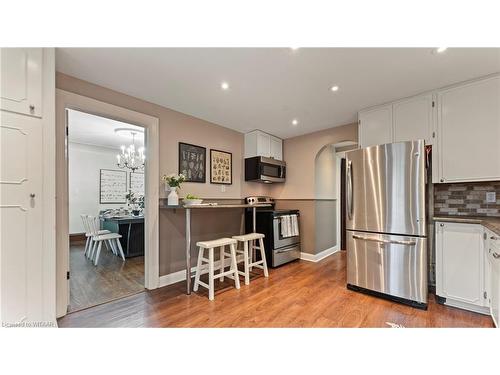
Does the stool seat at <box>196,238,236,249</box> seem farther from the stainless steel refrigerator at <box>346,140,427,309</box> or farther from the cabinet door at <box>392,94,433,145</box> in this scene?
the cabinet door at <box>392,94,433,145</box>

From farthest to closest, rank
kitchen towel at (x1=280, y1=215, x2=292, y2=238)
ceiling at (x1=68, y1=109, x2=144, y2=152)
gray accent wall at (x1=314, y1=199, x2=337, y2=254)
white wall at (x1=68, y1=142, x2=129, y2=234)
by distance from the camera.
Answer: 1. white wall at (x1=68, y1=142, x2=129, y2=234)
2. gray accent wall at (x1=314, y1=199, x2=337, y2=254)
3. ceiling at (x1=68, y1=109, x2=144, y2=152)
4. kitchen towel at (x1=280, y1=215, x2=292, y2=238)

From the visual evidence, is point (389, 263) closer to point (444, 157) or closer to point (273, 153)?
point (444, 157)

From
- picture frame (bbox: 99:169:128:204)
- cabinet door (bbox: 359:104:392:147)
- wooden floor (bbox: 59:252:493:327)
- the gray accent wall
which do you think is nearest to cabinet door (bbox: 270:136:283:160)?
the gray accent wall

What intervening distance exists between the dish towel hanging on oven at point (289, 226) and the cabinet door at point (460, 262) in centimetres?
192

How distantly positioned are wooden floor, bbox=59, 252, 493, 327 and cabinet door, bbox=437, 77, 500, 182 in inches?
54.3

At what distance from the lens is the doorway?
2.78m

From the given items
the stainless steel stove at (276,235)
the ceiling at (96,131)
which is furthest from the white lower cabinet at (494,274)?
the ceiling at (96,131)

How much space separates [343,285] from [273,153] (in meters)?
2.42

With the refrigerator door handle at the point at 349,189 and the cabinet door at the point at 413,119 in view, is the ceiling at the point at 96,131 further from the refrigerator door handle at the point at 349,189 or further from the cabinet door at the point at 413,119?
the cabinet door at the point at 413,119

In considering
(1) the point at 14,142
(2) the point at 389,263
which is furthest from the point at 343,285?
(1) the point at 14,142

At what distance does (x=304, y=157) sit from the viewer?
→ 4059 mm

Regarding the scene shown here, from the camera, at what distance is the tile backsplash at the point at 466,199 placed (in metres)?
2.28

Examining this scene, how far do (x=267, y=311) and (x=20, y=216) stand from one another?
2140 millimetres

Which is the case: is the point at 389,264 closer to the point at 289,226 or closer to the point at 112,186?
the point at 289,226
